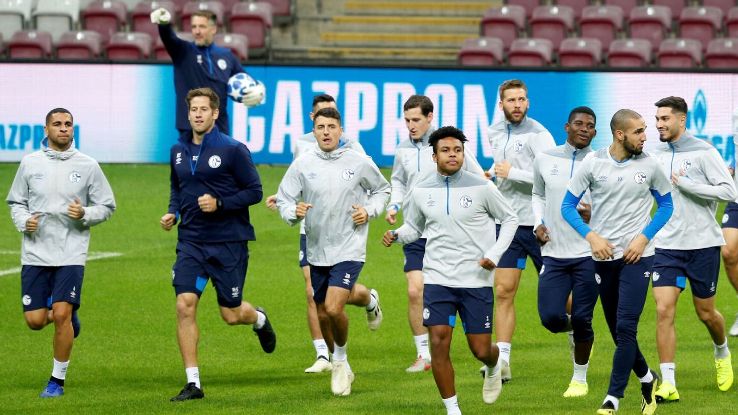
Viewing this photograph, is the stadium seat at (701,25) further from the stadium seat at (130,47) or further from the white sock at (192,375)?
the white sock at (192,375)

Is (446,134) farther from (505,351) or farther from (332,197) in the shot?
(505,351)

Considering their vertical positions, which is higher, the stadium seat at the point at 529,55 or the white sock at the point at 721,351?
the stadium seat at the point at 529,55

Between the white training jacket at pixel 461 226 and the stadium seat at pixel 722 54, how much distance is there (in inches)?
671

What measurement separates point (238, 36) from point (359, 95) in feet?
12.0

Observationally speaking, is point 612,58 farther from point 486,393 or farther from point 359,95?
point 486,393

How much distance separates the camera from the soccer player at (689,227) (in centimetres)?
1098

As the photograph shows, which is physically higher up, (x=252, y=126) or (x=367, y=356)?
(x=252, y=126)

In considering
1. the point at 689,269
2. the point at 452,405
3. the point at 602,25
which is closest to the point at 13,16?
the point at 602,25

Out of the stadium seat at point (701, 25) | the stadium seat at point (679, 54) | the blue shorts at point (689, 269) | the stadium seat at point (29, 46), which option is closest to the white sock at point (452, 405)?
the blue shorts at point (689, 269)

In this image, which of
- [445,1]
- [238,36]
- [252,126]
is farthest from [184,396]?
[445,1]

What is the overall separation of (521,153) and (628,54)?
14.5 meters

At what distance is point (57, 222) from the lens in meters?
11.6

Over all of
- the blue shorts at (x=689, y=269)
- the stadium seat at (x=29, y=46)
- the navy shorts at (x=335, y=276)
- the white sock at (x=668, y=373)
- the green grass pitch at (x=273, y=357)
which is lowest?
the green grass pitch at (x=273, y=357)

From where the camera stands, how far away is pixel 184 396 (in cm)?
1112
